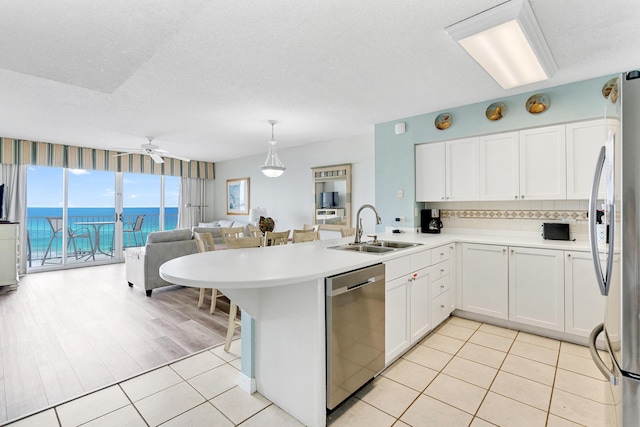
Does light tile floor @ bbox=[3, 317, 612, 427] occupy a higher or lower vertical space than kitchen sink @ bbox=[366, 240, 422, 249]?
lower

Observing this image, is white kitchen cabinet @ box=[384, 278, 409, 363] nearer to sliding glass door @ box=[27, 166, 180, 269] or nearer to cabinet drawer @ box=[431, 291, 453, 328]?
cabinet drawer @ box=[431, 291, 453, 328]

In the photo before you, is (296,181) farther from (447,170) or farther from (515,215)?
(515,215)

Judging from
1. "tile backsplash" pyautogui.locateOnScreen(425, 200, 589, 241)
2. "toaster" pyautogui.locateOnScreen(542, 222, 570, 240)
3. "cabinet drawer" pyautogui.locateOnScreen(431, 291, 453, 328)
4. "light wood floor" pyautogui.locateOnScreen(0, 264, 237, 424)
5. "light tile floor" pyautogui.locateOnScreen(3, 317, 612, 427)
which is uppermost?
"tile backsplash" pyautogui.locateOnScreen(425, 200, 589, 241)

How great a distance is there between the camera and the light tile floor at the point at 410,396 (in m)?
1.76

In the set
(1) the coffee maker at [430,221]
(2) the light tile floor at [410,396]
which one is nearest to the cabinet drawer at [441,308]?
(2) the light tile floor at [410,396]

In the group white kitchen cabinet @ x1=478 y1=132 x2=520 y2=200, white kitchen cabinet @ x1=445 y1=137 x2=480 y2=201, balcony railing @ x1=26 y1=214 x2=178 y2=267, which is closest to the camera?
white kitchen cabinet @ x1=478 y1=132 x2=520 y2=200

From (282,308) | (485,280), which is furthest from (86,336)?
(485,280)

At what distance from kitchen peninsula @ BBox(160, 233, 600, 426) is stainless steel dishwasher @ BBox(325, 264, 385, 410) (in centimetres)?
5

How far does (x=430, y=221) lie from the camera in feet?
12.8

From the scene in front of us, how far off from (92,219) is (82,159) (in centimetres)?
154

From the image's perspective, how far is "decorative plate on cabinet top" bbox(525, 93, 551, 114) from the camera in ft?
9.89

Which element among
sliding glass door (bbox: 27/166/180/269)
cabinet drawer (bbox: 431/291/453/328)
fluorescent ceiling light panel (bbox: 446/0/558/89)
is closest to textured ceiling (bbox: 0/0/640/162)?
fluorescent ceiling light panel (bbox: 446/0/558/89)

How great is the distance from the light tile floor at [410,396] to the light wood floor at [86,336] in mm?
225

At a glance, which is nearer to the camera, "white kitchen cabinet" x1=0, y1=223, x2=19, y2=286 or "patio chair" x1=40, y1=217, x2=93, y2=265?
"white kitchen cabinet" x1=0, y1=223, x2=19, y2=286
